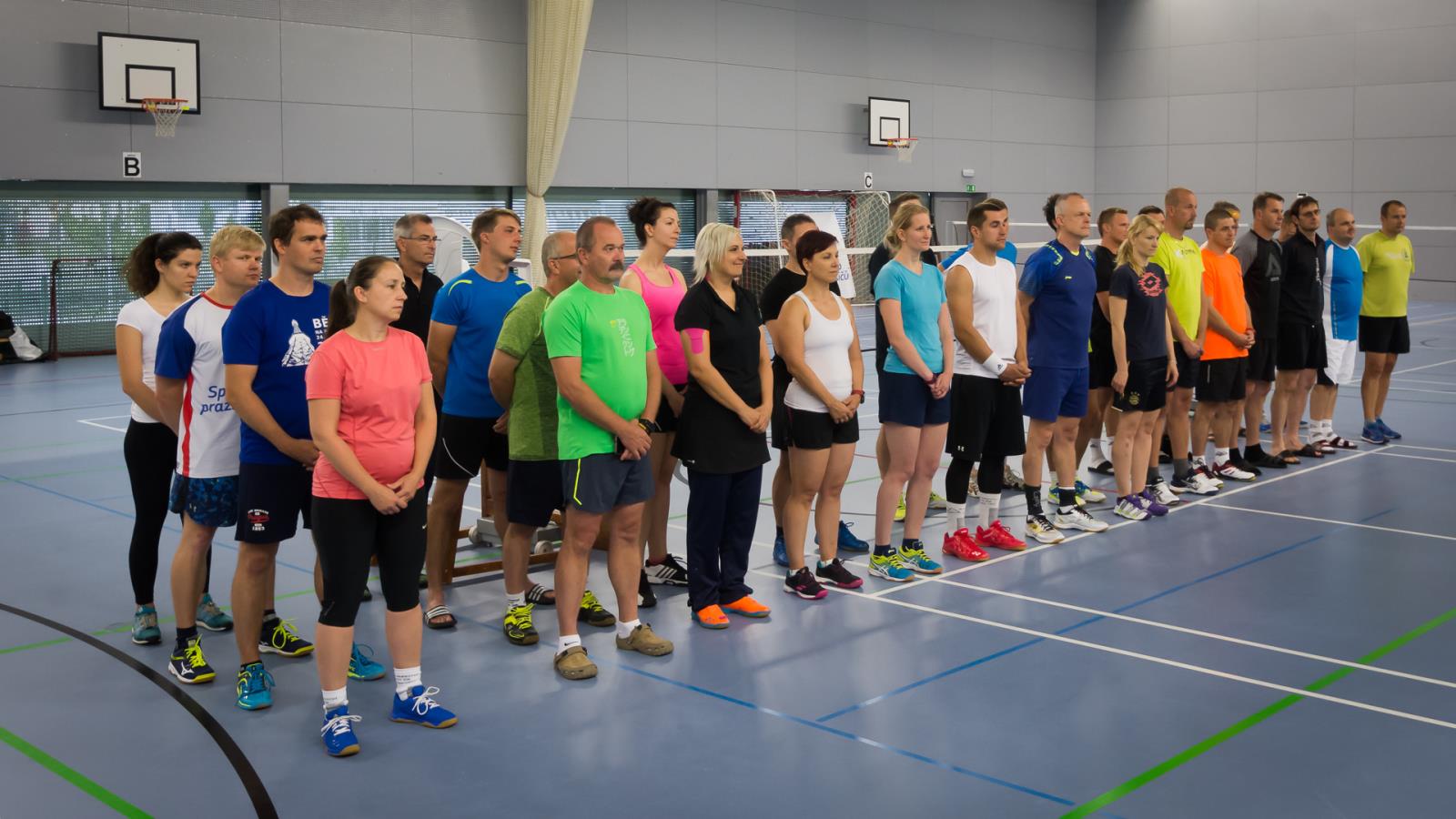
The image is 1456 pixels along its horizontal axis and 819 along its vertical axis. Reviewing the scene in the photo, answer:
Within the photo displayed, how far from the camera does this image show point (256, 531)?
15.0 ft

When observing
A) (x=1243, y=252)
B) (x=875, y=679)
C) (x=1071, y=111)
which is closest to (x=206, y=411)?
(x=875, y=679)

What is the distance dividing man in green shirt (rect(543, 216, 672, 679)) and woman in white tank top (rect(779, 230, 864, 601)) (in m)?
0.97

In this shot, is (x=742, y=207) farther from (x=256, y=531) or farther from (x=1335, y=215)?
(x=256, y=531)

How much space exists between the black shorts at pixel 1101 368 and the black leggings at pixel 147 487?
5400mm

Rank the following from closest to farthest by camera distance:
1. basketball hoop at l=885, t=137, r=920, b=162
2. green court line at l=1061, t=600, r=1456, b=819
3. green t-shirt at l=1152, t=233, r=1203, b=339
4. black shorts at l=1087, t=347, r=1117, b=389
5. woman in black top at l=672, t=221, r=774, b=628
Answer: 1. green court line at l=1061, t=600, r=1456, b=819
2. woman in black top at l=672, t=221, r=774, b=628
3. green t-shirt at l=1152, t=233, r=1203, b=339
4. black shorts at l=1087, t=347, r=1117, b=389
5. basketball hoop at l=885, t=137, r=920, b=162

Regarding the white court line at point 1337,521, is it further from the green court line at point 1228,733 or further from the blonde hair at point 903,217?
the blonde hair at point 903,217

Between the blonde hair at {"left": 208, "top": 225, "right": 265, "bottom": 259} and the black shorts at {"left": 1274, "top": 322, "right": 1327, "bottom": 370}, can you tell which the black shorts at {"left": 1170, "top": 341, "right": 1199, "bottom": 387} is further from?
the blonde hair at {"left": 208, "top": 225, "right": 265, "bottom": 259}

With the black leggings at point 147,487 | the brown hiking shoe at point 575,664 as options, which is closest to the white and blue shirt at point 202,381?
the black leggings at point 147,487

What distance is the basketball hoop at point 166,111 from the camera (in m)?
16.1

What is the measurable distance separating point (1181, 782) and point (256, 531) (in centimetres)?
322

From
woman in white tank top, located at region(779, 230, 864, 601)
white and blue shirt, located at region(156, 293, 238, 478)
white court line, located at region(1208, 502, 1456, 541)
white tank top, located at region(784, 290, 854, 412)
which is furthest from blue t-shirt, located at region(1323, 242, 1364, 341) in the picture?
white and blue shirt, located at region(156, 293, 238, 478)

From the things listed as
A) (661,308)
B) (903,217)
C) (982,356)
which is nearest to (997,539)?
(982,356)

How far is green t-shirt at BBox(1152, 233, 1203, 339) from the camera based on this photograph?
26.0 feet

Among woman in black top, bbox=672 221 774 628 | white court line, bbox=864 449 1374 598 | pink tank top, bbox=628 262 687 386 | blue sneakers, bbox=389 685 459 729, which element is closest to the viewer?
blue sneakers, bbox=389 685 459 729
